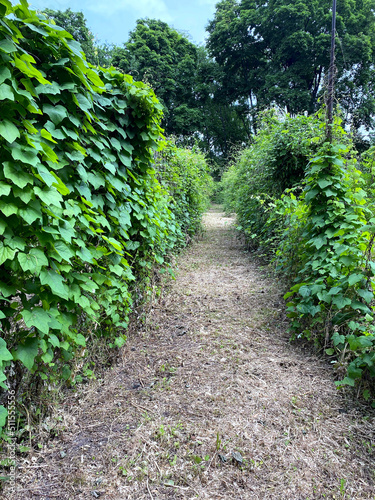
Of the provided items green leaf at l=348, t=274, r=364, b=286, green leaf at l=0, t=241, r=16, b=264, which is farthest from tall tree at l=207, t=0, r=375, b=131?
green leaf at l=0, t=241, r=16, b=264

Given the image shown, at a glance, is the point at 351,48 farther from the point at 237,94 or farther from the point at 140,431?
the point at 140,431

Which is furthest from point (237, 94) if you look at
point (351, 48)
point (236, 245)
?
point (236, 245)

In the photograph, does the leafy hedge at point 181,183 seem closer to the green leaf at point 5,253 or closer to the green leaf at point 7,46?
the green leaf at point 7,46

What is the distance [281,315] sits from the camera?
315cm

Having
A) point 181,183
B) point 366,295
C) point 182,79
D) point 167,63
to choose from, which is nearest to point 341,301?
point 366,295

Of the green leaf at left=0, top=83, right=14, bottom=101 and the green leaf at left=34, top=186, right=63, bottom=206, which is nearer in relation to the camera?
the green leaf at left=0, top=83, right=14, bottom=101

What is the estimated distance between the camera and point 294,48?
783 inches

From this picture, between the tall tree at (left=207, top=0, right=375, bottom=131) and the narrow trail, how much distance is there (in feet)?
57.9

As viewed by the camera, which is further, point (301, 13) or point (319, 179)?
point (301, 13)

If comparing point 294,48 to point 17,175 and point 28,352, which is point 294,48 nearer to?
point 17,175

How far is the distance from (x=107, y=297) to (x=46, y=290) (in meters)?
0.60

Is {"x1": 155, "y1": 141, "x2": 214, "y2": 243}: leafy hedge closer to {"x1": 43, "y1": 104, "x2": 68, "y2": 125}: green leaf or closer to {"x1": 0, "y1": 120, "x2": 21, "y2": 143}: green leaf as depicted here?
{"x1": 43, "y1": 104, "x2": 68, "y2": 125}: green leaf

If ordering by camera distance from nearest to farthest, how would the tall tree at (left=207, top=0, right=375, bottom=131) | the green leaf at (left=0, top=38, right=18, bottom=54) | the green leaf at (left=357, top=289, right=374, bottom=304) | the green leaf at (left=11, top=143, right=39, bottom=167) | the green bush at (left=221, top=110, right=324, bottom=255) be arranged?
the green leaf at (left=0, top=38, right=18, bottom=54) → the green leaf at (left=11, top=143, right=39, bottom=167) → the green leaf at (left=357, top=289, right=374, bottom=304) → the green bush at (left=221, top=110, right=324, bottom=255) → the tall tree at (left=207, top=0, right=375, bottom=131)

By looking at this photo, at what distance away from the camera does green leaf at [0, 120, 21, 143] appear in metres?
1.19
